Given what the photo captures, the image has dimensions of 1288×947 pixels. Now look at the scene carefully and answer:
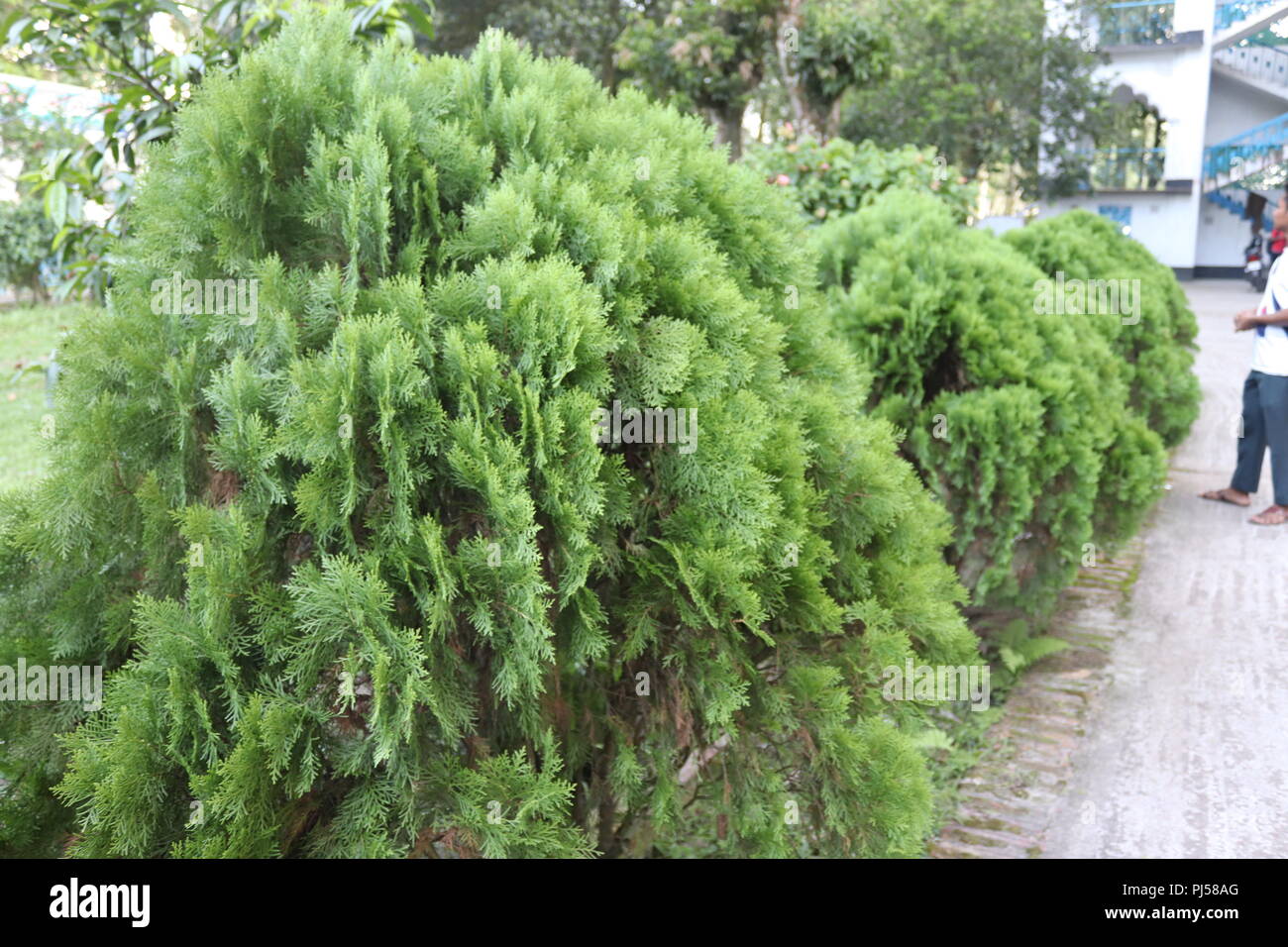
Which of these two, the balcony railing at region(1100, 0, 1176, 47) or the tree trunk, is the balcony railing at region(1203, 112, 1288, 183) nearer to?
the balcony railing at region(1100, 0, 1176, 47)

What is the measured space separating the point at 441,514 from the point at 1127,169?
2566 centimetres

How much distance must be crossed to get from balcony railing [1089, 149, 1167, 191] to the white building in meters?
0.04

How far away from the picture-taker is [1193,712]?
15.5 feet

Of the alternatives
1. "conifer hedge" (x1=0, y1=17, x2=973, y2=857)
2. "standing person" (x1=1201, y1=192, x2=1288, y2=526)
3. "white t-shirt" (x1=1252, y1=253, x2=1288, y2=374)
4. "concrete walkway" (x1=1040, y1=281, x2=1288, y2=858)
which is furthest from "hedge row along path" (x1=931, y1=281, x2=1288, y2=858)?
"conifer hedge" (x1=0, y1=17, x2=973, y2=857)

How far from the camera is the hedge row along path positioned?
379 cm

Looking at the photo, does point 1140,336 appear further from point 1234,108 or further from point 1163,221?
point 1163,221

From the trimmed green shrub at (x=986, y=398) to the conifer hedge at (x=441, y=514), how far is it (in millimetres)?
2430

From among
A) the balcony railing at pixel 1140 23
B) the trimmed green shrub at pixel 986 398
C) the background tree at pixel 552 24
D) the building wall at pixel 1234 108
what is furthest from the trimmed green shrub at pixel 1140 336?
the background tree at pixel 552 24

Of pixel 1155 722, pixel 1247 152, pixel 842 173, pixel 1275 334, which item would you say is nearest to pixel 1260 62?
pixel 1247 152

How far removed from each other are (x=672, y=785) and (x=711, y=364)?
95 cm

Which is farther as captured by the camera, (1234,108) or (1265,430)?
(1234,108)

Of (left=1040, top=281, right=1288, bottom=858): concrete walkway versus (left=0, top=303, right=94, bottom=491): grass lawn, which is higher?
(left=0, top=303, right=94, bottom=491): grass lawn
